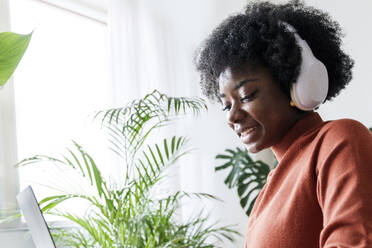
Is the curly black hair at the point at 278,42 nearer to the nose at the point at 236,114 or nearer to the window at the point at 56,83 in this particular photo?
the nose at the point at 236,114

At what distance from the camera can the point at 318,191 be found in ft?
2.24

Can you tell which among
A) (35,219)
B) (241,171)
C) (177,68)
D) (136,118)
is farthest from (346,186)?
(177,68)

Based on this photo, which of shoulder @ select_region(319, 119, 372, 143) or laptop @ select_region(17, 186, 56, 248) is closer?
shoulder @ select_region(319, 119, 372, 143)

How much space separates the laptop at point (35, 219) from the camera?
3.14ft

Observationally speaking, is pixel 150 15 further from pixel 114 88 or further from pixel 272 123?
pixel 272 123

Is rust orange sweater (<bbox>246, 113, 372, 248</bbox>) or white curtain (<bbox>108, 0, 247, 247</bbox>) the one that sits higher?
white curtain (<bbox>108, 0, 247, 247</bbox>)

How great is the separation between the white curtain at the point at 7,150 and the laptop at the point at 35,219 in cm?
142

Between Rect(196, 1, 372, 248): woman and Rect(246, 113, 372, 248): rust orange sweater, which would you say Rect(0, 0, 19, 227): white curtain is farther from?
Rect(246, 113, 372, 248): rust orange sweater

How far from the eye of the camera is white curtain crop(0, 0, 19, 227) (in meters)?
2.39

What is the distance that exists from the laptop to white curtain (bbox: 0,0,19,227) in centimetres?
142

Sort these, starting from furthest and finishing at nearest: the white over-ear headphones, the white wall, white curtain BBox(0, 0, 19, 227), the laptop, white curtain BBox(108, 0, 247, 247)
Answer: the white wall → white curtain BBox(108, 0, 247, 247) → white curtain BBox(0, 0, 19, 227) → the laptop → the white over-ear headphones

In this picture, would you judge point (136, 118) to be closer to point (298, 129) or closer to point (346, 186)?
point (298, 129)

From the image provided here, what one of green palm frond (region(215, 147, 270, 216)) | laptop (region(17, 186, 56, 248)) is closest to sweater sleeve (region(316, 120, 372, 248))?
laptop (region(17, 186, 56, 248))

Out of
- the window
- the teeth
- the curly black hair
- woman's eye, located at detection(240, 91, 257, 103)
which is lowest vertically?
the teeth
